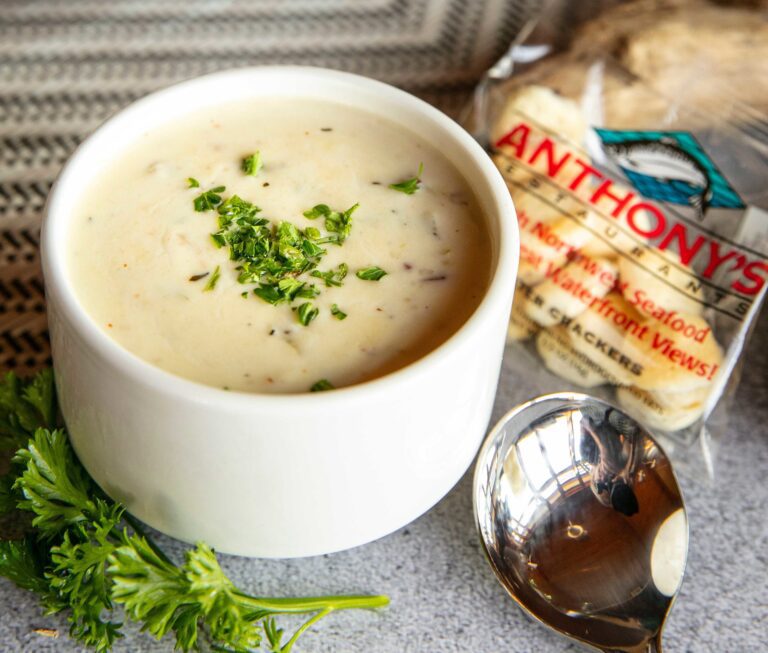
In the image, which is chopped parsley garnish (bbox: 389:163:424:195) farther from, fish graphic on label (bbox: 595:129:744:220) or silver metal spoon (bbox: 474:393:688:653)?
fish graphic on label (bbox: 595:129:744:220)

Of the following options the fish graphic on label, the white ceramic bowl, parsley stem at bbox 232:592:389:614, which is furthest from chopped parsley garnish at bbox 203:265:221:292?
the fish graphic on label

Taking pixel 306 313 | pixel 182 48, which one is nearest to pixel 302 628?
pixel 306 313

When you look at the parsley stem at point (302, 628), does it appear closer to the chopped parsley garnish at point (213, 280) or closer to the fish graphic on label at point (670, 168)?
the chopped parsley garnish at point (213, 280)

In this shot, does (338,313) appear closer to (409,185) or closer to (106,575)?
(409,185)

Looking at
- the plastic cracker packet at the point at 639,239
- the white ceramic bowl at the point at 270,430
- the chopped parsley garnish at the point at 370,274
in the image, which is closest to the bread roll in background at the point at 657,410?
the plastic cracker packet at the point at 639,239

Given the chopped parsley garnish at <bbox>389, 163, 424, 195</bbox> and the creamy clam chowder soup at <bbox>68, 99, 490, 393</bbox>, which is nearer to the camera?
the creamy clam chowder soup at <bbox>68, 99, 490, 393</bbox>

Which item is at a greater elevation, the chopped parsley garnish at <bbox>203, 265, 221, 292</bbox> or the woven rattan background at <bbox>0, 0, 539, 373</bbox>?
the chopped parsley garnish at <bbox>203, 265, 221, 292</bbox>

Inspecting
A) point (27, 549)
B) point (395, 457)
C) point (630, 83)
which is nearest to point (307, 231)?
point (395, 457)

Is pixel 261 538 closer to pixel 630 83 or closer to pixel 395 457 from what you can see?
pixel 395 457
